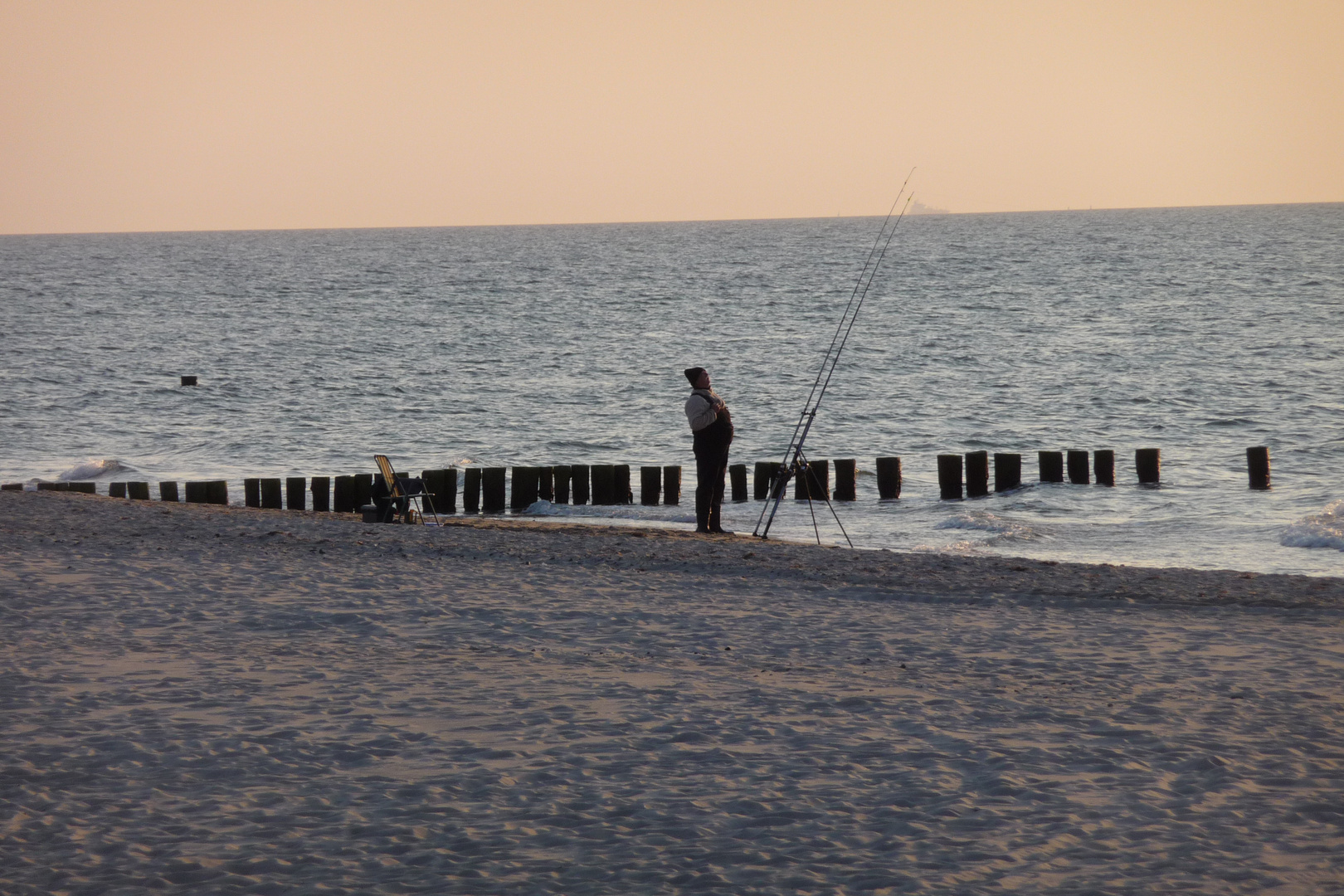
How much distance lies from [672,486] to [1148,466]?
6.94 m

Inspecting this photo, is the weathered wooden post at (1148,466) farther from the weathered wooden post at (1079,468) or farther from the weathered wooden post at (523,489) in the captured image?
the weathered wooden post at (523,489)

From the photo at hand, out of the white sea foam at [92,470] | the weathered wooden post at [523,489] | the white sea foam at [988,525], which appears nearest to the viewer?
the white sea foam at [988,525]

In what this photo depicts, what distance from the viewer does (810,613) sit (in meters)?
7.82

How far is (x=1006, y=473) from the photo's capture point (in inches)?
690

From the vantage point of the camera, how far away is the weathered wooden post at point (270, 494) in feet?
50.0

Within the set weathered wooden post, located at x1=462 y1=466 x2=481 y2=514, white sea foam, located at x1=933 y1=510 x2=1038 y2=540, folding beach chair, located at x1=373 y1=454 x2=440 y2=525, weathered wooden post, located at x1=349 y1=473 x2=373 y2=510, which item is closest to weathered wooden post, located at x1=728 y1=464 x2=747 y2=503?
white sea foam, located at x1=933 y1=510 x2=1038 y2=540

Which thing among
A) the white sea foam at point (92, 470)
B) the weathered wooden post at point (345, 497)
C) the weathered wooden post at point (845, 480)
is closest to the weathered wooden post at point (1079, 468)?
the weathered wooden post at point (845, 480)

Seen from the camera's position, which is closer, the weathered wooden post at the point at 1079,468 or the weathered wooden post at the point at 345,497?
the weathered wooden post at the point at 345,497

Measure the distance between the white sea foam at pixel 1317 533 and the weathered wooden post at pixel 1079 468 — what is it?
3.52m

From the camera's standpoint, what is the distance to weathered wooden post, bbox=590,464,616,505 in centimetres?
1616

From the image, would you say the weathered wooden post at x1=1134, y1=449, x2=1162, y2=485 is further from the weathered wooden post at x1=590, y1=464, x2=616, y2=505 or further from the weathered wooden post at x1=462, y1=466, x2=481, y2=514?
the weathered wooden post at x1=462, y1=466, x2=481, y2=514

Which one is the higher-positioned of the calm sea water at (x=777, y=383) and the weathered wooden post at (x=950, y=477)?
the calm sea water at (x=777, y=383)

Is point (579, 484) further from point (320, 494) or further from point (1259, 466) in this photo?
point (1259, 466)

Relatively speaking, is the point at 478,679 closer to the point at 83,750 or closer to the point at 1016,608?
the point at 83,750
